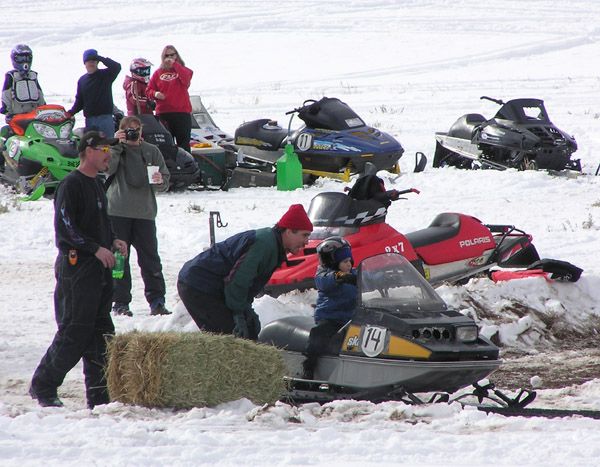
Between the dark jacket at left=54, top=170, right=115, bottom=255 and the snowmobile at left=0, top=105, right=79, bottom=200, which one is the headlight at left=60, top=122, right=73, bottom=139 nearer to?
the snowmobile at left=0, top=105, right=79, bottom=200

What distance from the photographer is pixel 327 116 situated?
16641 millimetres

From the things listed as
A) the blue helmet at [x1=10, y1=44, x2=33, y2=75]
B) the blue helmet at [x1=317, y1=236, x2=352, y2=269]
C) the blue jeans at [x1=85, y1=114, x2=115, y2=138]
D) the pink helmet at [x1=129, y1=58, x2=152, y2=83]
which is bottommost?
the blue helmet at [x1=317, y1=236, x2=352, y2=269]

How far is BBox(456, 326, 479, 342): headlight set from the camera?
22.7ft

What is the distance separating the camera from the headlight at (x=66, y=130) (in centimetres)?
1548

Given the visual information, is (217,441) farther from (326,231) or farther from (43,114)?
(43,114)

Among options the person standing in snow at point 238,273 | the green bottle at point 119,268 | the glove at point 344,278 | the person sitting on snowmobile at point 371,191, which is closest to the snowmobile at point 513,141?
the person sitting on snowmobile at point 371,191

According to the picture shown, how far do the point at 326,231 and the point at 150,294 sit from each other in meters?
1.56

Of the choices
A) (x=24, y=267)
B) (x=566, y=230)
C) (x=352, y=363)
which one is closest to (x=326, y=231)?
(x=352, y=363)

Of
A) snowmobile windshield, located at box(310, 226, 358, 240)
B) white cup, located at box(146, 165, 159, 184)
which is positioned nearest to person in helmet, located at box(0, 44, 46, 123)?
white cup, located at box(146, 165, 159, 184)

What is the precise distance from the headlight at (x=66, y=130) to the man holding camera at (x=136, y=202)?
6233 millimetres

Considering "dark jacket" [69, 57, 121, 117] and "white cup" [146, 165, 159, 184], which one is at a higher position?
"dark jacket" [69, 57, 121, 117]

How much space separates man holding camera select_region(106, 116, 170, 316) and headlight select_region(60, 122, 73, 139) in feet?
20.4

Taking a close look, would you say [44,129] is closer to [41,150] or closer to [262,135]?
[41,150]

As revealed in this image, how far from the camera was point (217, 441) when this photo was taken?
5.60 metres
